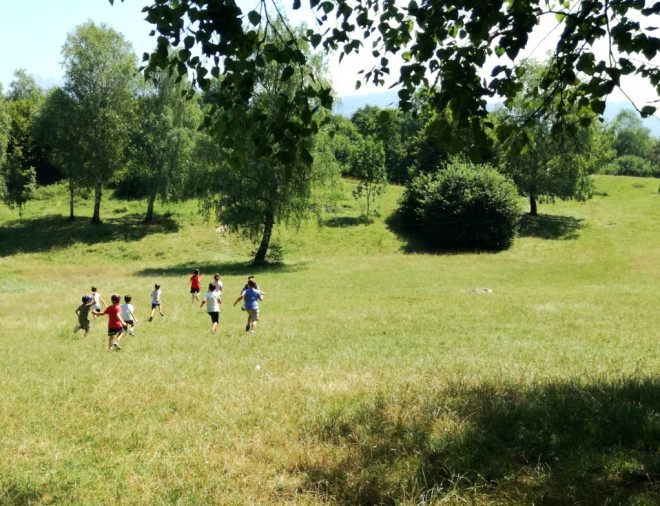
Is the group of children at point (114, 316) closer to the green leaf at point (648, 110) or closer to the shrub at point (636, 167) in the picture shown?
the green leaf at point (648, 110)

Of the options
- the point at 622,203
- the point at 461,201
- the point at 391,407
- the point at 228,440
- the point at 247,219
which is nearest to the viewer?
the point at 228,440

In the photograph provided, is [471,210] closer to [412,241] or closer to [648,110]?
[412,241]

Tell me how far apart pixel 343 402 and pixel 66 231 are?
154ft

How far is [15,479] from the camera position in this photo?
18.2ft

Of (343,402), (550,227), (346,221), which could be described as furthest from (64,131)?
(550,227)

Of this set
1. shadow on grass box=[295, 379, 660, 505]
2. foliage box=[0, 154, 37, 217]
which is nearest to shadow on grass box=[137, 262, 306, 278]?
foliage box=[0, 154, 37, 217]

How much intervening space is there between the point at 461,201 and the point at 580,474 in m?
44.9

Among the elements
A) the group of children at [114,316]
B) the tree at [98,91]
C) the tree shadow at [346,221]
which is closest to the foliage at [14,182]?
the tree at [98,91]

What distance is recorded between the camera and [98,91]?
4572 cm

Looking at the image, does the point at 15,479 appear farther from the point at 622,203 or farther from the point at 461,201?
the point at 622,203

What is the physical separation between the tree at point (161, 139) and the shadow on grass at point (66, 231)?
13.2 feet

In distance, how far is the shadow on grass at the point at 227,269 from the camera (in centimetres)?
3619

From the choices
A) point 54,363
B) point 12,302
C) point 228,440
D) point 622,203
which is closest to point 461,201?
point 622,203

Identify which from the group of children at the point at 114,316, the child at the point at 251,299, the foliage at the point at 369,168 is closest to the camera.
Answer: the group of children at the point at 114,316
